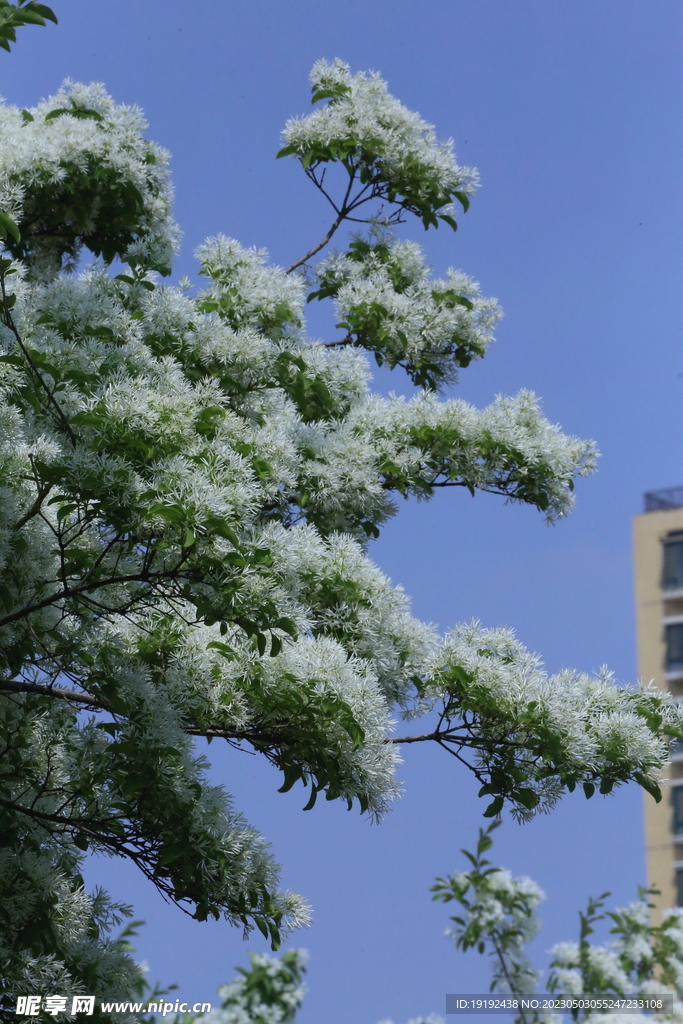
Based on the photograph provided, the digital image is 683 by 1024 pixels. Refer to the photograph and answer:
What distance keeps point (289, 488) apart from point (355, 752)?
4.93 ft

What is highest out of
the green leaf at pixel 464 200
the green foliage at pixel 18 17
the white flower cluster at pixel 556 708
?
the green leaf at pixel 464 200

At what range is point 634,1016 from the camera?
671 centimetres

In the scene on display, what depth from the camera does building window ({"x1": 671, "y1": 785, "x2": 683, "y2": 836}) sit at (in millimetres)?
47750

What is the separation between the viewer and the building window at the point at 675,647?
49719mm

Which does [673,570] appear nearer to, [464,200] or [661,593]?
[661,593]

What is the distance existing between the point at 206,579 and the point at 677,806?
49334 mm

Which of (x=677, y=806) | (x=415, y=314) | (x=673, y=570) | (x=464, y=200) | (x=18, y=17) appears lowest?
(x=18, y=17)

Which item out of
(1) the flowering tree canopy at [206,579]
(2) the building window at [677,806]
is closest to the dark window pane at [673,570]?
(2) the building window at [677,806]

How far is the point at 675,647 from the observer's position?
50062 millimetres

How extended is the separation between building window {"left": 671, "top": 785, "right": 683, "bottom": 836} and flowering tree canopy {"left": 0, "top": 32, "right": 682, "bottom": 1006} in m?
45.5

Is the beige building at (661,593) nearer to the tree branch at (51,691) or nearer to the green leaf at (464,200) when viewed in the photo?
the green leaf at (464,200)

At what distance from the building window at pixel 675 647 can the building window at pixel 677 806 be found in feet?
16.7

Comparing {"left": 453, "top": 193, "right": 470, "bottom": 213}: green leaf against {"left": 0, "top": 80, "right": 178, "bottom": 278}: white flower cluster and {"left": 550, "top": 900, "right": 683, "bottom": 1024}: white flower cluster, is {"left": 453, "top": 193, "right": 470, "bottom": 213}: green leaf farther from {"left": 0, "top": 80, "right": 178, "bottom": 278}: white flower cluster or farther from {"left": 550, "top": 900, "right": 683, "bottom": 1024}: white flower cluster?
{"left": 550, "top": 900, "right": 683, "bottom": 1024}: white flower cluster

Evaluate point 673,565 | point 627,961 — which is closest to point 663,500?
point 673,565
